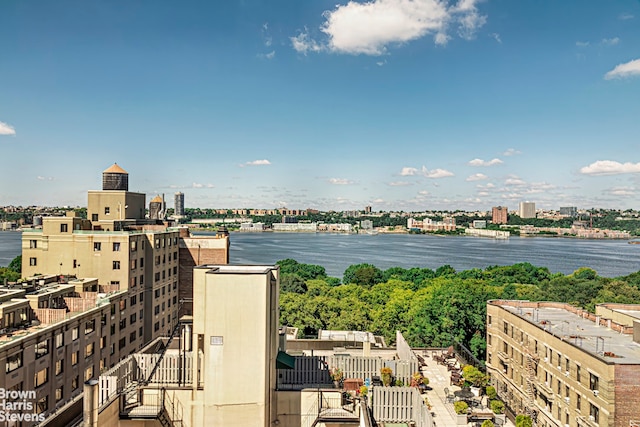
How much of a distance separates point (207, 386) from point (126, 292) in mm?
19854

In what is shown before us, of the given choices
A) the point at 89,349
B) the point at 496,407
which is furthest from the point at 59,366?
the point at 496,407

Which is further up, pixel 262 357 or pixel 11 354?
pixel 262 357

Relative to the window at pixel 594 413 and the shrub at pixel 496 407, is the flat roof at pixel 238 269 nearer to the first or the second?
the shrub at pixel 496 407

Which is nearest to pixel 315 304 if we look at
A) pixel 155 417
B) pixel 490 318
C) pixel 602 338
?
pixel 490 318

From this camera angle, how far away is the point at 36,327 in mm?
17750

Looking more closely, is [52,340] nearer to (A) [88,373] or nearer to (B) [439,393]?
(A) [88,373]

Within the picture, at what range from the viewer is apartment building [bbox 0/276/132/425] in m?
15.9

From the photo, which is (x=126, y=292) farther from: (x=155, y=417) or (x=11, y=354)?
(x=155, y=417)

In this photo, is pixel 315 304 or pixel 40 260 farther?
pixel 315 304

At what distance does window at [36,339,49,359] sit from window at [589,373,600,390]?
65.6ft

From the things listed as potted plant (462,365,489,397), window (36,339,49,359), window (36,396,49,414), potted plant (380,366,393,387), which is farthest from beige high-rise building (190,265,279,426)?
window (36,396,49,414)

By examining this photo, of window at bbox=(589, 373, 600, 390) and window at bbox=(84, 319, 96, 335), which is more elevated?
window at bbox=(84, 319, 96, 335)

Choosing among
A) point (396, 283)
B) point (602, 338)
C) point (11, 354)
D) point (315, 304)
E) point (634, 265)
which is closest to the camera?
point (11, 354)

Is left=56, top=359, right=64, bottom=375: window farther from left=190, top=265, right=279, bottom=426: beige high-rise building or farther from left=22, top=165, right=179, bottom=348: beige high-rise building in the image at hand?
left=190, top=265, right=279, bottom=426: beige high-rise building
